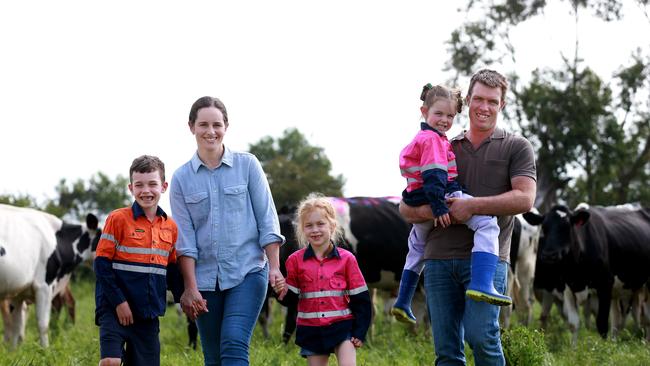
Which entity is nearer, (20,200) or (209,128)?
(209,128)

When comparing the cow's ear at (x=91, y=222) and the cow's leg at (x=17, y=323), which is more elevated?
the cow's ear at (x=91, y=222)

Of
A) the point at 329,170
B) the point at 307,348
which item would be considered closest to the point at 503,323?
the point at 307,348

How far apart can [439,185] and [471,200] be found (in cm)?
20

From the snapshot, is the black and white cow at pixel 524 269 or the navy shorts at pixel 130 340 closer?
the navy shorts at pixel 130 340

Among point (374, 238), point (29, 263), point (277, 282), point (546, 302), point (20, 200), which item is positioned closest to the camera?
point (277, 282)

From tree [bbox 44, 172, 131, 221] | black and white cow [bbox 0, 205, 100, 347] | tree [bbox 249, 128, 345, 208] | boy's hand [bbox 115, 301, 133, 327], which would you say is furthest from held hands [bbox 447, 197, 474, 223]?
tree [bbox 44, 172, 131, 221]

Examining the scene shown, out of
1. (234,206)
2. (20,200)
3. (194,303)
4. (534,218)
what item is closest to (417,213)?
(234,206)

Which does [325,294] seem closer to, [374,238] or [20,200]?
[374,238]

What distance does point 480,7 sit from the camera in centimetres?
3616

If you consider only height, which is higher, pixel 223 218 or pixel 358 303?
pixel 223 218

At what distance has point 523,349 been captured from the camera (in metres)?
7.18

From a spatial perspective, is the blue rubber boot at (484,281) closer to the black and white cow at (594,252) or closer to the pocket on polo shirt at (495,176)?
the pocket on polo shirt at (495,176)

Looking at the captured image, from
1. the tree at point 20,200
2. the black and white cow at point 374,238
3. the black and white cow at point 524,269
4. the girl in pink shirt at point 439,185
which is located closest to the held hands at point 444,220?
the girl in pink shirt at point 439,185

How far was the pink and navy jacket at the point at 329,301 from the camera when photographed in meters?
5.63
